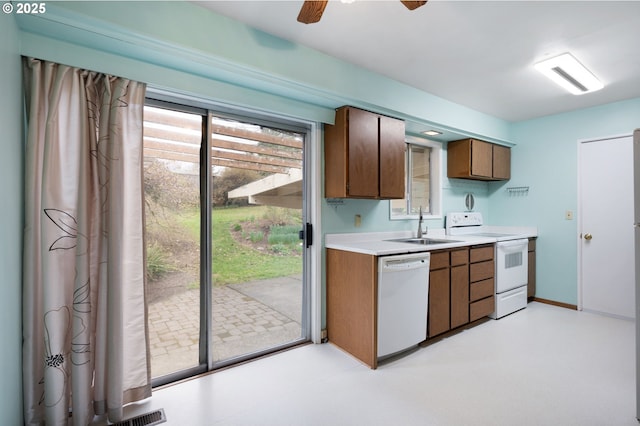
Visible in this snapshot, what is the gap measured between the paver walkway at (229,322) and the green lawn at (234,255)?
0.09 m

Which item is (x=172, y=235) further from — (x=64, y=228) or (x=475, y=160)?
(x=475, y=160)

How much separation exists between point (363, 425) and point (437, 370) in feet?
2.95

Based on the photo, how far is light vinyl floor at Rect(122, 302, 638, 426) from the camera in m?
1.82

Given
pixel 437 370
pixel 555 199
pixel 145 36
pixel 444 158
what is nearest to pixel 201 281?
pixel 145 36

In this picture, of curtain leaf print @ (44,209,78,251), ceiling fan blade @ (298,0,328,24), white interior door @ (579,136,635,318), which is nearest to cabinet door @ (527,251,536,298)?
white interior door @ (579,136,635,318)

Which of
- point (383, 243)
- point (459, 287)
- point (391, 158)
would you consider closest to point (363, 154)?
point (391, 158)

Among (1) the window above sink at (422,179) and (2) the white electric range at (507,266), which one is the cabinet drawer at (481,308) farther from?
(1) the window above sink at (422,179)

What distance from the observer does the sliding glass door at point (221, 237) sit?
7.22 feet

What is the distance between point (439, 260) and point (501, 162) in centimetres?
231

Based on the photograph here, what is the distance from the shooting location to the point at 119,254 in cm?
176

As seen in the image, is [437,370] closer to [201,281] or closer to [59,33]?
[201,281]

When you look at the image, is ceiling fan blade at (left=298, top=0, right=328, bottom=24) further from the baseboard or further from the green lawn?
the baseboard

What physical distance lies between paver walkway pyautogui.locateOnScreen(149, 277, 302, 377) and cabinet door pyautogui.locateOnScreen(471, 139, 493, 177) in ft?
8.88

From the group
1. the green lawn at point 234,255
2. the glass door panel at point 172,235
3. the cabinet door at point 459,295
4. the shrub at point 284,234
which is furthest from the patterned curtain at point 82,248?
the cabinet door at point 459,295
